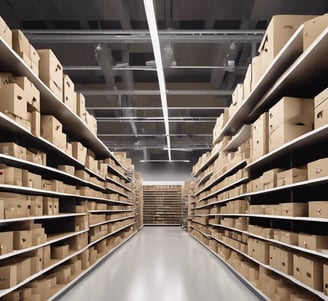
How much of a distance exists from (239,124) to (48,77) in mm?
3329

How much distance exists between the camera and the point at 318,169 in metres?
2.79

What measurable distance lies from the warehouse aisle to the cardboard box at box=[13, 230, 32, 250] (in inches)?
51.7

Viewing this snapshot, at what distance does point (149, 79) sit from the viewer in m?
9.72

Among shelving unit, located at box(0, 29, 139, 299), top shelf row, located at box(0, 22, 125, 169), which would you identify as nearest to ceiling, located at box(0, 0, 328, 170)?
top shelf row, located at box(0, 22, 125, 169)

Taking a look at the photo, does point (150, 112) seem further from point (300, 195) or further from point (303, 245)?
point (303, 245)

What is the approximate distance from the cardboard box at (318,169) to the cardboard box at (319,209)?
0.64 feet

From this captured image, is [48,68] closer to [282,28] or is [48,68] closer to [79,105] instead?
[79,105]

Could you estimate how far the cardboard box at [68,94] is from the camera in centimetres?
463

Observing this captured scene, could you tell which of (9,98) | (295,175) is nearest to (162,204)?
(295,175)

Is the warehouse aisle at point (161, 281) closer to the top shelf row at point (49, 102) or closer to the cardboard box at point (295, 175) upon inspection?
the cardboard box at point (295, 175)

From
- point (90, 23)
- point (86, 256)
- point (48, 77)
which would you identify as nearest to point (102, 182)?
point (86, 256)

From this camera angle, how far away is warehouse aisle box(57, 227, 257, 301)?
4586 millimetres

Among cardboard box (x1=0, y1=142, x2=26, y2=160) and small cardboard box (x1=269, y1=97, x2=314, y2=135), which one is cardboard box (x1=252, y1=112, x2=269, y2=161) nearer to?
small cardboard box (x1=269, y1=97, x2=314, y2=135)

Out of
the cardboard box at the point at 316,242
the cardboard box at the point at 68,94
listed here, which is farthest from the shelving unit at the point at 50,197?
the cardboard box at the point at 316,242
